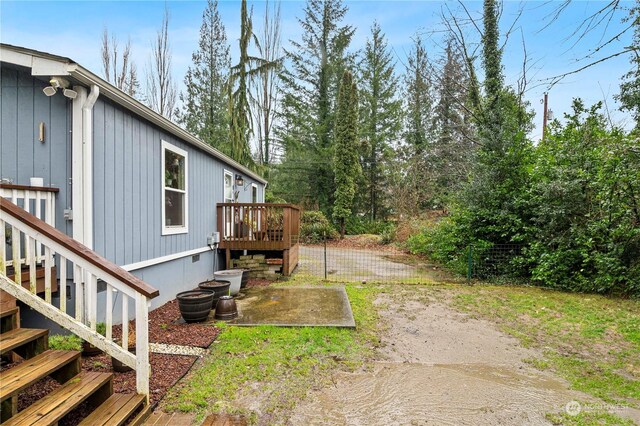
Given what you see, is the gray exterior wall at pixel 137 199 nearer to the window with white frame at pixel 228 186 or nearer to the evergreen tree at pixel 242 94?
the window with white frame at pixel 228 186

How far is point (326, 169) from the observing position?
731 inches

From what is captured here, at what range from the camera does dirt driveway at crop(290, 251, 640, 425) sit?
100 inches

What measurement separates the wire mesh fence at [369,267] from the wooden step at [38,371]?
5.51 metres

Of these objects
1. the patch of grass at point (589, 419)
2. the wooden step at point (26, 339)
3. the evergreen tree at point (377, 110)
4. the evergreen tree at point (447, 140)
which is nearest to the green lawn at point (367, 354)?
the patch of grass at point (589, 419)

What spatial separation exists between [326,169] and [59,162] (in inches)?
611

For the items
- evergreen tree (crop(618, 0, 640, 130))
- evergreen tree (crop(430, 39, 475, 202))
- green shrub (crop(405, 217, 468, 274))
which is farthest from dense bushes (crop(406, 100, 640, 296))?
evergreen tree (crop(430, 39, 475, 202))

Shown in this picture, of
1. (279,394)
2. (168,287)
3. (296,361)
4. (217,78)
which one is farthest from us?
(217,78)

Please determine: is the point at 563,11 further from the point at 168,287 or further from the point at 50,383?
the point at 168,287

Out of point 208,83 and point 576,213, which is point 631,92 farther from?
point 208,83

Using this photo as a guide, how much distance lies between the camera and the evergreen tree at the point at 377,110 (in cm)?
1977

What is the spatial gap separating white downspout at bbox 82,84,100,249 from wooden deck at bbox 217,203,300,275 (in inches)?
151

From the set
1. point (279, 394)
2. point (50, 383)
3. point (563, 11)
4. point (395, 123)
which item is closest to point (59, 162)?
point (50, 383)

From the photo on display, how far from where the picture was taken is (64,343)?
10.9 feet

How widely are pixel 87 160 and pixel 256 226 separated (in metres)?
4.42
